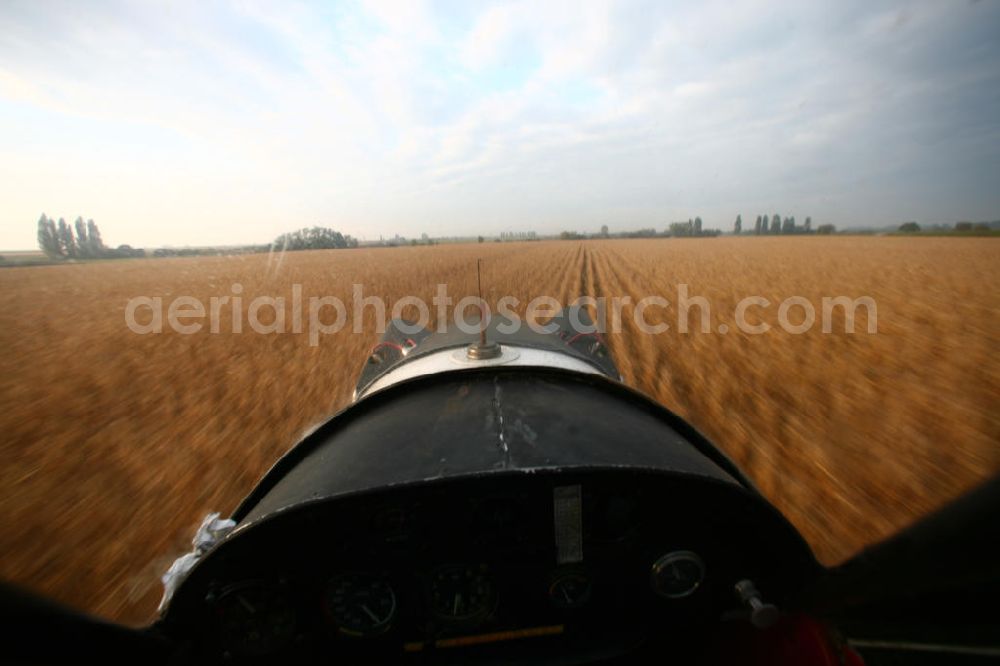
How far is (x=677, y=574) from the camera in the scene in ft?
5.76

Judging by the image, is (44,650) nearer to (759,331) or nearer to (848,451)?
(848,451)

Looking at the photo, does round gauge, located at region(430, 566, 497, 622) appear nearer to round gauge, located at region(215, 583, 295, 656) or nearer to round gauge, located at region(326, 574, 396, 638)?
round gauge, located at region(326, 574, 396, 638)

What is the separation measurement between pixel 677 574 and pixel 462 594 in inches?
33.2

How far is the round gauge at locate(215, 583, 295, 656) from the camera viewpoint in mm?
1636

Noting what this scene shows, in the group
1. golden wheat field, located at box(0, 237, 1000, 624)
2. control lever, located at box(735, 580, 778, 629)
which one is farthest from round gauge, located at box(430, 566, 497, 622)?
golden wheat field, located at box(0, 237, 1000, 624)

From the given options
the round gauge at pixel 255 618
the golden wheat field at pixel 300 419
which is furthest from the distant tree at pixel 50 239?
the round gauge at pixel 255 618

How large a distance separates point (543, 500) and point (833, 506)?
13.3 ft

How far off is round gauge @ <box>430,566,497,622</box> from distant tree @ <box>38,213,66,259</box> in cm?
10694

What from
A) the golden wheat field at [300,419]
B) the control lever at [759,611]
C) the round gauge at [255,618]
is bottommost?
the golden wheat field at [300,419]

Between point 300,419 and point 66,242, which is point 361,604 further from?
point 66,242

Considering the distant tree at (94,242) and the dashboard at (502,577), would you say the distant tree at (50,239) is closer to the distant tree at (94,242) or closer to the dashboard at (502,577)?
the distant tree at (94,242)

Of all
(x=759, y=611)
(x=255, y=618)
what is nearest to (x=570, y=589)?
(x=759, y=611)

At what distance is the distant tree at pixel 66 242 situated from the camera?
76.9 metres

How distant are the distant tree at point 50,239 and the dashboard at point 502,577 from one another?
10653 centimetres
